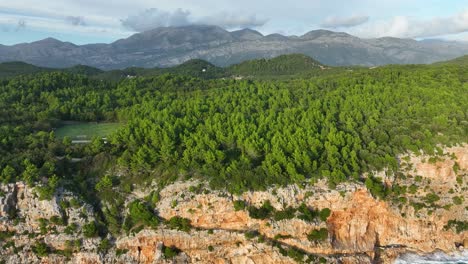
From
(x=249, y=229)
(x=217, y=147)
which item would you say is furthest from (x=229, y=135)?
(x=249, y=229)

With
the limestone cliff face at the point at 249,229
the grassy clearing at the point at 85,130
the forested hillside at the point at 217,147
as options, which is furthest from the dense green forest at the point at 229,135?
the grassy clearing at the point at 85,130

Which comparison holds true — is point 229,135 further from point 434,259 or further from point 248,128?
point 434,259

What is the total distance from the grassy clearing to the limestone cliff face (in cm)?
1858

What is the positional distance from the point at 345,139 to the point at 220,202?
2336 centimetres

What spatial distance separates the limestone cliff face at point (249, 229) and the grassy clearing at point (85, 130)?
18.6m

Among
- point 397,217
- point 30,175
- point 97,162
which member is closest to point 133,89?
point 97,162

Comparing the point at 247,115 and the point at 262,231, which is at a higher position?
the point at 247,115

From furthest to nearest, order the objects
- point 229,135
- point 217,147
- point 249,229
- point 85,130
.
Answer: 1. point 85,130
2. point 229,135
3. point 217,147
4. point 249,229

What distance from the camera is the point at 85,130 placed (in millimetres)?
67250

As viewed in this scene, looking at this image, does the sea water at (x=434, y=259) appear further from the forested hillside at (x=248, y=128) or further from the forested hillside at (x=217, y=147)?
the forested hillside at (x=248, y=128)

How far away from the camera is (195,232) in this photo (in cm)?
4662

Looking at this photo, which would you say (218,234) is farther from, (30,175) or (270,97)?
(270,97)

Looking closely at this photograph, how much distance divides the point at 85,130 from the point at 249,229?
37.0 m

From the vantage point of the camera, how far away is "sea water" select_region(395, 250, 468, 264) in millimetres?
49438
